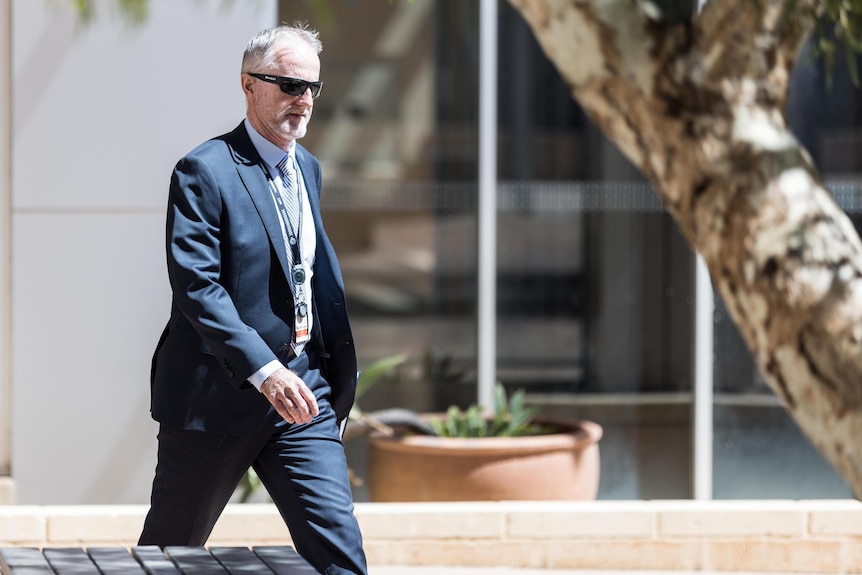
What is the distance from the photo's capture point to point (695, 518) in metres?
5.71

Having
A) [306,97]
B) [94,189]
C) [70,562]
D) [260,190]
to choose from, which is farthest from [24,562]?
[94,189]

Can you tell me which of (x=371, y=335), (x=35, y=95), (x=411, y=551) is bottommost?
(x=411, y=551)

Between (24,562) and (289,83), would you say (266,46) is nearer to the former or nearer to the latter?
(289,83)

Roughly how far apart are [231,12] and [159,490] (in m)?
2.97

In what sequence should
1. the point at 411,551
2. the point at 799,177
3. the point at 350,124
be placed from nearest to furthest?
the point at 799,177
the point at 411,551
the point at 350,124

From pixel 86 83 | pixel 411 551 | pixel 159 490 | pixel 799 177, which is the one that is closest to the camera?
pixel 159 490

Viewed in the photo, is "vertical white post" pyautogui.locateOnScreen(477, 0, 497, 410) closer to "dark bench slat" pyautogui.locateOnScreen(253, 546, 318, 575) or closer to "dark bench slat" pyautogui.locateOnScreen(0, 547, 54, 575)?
"dark bench slat" pyautogui.locateOnScreen(253, 546, 318, 575)

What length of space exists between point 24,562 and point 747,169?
7.18ft

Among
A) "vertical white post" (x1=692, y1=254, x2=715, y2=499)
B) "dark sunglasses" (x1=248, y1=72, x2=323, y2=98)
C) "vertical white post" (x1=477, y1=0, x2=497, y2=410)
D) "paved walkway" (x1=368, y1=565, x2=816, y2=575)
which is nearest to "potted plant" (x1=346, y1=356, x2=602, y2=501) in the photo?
"paved walkway" (x1=368, y1=565, x2=816, y2=575)

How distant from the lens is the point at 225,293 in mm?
3432

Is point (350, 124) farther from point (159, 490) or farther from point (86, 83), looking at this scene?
point (159, 490)

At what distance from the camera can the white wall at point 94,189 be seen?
595 cm

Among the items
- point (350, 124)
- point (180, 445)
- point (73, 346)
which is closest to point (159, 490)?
point (180, 445)

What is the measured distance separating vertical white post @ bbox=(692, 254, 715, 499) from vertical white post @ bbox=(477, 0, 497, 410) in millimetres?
1009
